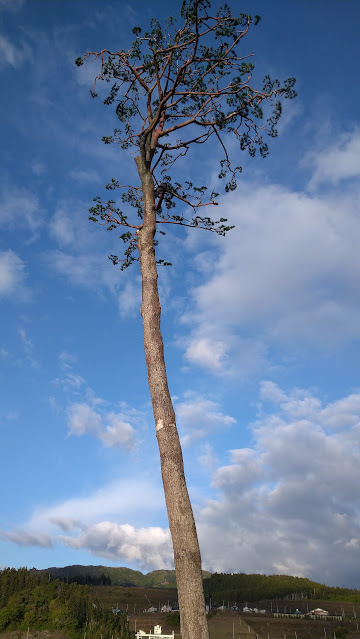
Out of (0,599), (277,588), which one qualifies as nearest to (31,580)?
(0,599)

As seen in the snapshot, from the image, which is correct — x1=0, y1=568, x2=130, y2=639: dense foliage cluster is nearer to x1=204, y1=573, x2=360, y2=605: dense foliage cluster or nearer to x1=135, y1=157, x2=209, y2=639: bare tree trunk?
x1=204, y1=573, x2=360, y2=605: dense foliage cluster

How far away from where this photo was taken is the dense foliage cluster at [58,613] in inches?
2479

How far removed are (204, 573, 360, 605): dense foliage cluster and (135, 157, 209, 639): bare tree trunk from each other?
420 ft

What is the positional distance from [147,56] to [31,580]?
3492 inches

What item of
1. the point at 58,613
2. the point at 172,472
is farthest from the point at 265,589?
the point at 172,472

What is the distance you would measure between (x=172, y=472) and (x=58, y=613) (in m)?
73.5

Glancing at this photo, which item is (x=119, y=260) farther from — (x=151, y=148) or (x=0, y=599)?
(x=0, y=599)

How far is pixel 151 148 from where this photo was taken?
10.6 metres

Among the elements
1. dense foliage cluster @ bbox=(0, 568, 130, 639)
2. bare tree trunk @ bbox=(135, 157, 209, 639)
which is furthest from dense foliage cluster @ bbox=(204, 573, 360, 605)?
bare tree trunk @ bbox=(135, 157, 209, 639)

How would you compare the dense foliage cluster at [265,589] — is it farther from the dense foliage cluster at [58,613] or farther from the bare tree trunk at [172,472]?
the bare tree trunk at [172,472]

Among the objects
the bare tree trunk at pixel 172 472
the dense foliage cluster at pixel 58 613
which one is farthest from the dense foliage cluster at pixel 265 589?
the bare tree trunk at pixel 172 472

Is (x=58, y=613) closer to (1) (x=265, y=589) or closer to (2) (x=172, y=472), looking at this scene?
(2) (x=172, y=472)

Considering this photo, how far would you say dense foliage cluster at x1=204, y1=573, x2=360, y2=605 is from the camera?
12306 cm

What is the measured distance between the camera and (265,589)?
135m
